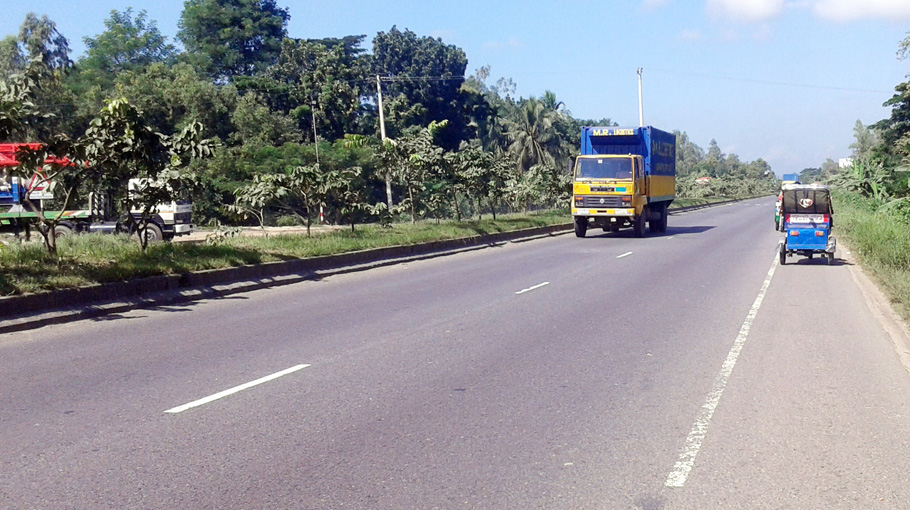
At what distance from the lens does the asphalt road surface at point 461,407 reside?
5176mm

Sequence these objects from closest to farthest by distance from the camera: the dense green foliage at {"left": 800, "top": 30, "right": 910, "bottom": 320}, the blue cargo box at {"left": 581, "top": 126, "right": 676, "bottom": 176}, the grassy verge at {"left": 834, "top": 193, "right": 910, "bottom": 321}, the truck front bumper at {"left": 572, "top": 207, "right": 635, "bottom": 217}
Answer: the grassy verge at {"left": 834, "top": 193, "right": 910, "bottom": 321} → the dense green foliage at {"left": 800, "top": 30, "right": 910, "bottom": 320} → the truck front bumper at {"left": 572, "top": 207, "right": 635, "bottom": 217} → the blue cargo box at {"left": 581, "top": 126, "right": 676, "bottom": 176}

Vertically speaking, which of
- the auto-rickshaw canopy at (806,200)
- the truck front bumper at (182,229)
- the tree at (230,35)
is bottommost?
the truck front bumper at (182,229)

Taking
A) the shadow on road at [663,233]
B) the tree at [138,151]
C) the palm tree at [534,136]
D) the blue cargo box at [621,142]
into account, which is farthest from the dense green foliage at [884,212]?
the palm tree at [534,136]

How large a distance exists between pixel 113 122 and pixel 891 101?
150ft

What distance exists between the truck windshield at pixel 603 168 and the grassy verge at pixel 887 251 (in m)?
7.49

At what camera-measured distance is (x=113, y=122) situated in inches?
554

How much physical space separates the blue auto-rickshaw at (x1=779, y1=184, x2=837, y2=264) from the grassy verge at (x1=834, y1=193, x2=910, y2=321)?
1.02 meters

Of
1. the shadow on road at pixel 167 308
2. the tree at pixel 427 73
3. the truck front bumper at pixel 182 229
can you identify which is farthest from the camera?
the tree at pixel 427 73

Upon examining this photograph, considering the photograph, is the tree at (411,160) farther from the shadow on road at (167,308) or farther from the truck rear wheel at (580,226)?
the shadow on road at (167,308)

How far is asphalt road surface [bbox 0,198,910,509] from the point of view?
17.0 ft

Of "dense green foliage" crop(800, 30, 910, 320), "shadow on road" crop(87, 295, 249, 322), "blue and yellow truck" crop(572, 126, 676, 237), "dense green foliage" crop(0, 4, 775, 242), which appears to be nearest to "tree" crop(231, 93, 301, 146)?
"dense green foliage" crop(0, 4, 775, 242)

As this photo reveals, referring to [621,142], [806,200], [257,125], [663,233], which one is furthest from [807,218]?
[257,125]

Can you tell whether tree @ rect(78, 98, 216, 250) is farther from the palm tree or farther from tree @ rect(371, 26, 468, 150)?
the palm tree

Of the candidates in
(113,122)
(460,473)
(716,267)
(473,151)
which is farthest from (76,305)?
(473,151)
